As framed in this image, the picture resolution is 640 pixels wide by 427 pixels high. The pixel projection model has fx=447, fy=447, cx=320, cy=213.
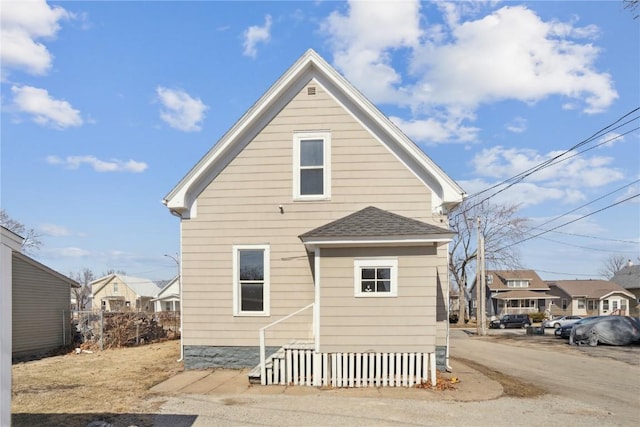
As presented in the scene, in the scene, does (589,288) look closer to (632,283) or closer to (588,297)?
(588,297)

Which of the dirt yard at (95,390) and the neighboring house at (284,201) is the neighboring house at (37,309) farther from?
the neighboring house at (284,201)

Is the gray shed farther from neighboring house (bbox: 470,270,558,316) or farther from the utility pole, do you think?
neighboring house (bbox: 470,270,558,316)

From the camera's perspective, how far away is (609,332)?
22188 mm

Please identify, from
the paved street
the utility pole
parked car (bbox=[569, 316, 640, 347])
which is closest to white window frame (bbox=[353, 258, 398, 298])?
the paved street

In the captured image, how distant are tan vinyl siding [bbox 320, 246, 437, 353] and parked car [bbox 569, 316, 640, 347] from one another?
18022 millimetres

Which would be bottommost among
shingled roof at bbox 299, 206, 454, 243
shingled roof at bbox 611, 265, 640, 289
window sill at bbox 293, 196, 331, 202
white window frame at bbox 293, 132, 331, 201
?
shingled roof at bbox 611, 265, 640, 289

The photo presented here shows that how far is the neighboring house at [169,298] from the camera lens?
50963 mm

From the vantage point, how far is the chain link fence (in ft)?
64.8

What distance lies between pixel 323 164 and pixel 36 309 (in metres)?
15.6

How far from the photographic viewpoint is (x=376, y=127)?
11.0 metres

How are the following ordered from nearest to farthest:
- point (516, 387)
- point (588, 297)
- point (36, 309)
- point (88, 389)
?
point (88, 389) → point (516, 387) → point (36, 309) → point (588, 297)

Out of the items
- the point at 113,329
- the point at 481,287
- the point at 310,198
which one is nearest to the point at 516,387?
the point at 310,198

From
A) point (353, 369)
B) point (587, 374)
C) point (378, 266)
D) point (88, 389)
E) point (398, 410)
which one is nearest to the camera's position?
point (398, 410)

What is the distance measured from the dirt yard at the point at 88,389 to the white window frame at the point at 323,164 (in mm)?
5409
